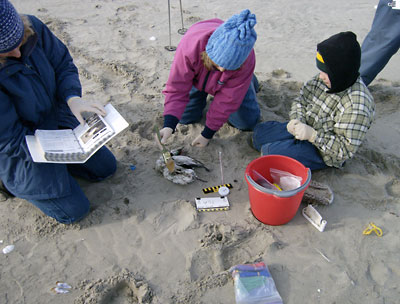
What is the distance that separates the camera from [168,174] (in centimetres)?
247

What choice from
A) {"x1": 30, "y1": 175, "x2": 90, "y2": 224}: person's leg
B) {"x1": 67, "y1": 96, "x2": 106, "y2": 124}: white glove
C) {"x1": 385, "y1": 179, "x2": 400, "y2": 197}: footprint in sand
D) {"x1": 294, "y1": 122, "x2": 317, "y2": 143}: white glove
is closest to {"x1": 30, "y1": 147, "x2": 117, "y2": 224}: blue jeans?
{"x1": 30, "y1": 175, "x2": 90, "y2": 224}: person's leg

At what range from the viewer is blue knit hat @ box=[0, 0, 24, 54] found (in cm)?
156

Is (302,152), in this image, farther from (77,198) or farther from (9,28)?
(9,28)

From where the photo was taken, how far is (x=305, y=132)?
231cm

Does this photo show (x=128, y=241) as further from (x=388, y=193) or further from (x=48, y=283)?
(x=388, y=193)

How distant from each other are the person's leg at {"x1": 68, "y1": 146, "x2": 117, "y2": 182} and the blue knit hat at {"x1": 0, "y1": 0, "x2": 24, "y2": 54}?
93 centimetres

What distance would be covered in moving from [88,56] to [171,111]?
2.15 m

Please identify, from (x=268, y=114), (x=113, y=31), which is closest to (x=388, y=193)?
(x=268, y=114)

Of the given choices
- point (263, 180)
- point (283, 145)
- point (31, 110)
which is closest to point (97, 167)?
point (31, 110)

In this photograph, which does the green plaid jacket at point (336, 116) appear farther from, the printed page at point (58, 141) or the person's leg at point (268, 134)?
the printed page at point (58, 141)

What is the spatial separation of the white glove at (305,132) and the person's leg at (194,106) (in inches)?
39.1

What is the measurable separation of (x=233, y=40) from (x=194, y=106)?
110cm

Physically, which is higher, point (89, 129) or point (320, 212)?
point (89, 129)

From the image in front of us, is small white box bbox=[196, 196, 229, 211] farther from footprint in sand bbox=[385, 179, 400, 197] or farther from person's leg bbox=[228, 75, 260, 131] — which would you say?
footprint in sand bbox=[385, 179, 400, 197]
